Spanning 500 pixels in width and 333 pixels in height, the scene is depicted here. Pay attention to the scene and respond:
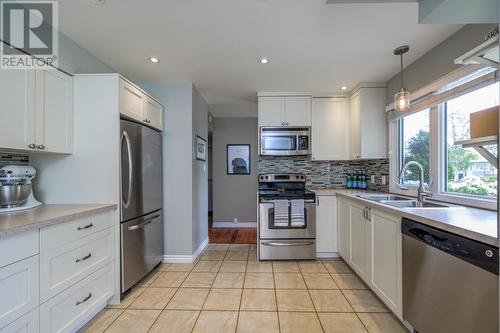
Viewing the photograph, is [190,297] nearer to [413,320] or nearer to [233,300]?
[233,300]

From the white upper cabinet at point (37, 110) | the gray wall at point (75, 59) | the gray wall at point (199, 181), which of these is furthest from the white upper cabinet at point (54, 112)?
the gray wall at point (199, 181)

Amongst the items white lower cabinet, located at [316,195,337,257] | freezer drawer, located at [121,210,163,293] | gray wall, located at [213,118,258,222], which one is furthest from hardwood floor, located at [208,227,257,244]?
freezer drawer, located at [121,210,163,293]

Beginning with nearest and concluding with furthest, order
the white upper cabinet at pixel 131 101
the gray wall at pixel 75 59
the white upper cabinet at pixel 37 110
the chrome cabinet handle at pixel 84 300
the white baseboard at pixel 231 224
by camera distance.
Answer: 1. the white upper cabinet at pixel 37 110
2. the chrome cabinet handle at pixel 84 300
3. the gray wall at pixel 75 59
4. the white upper cabinet at pixel 131 101
5. the white baseboard at pixel 231 224

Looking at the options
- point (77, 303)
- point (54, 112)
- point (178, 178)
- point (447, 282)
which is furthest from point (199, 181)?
point (447, 282)

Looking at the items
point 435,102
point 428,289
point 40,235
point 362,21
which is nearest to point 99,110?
point 40,235

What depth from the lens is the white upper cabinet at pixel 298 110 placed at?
11.1ft

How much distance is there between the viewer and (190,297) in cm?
216

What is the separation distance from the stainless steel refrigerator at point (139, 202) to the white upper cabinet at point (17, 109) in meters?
0.59

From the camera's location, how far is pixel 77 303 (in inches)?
64.3

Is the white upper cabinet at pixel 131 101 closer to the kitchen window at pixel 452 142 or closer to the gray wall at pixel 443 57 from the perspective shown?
the kitchen window at pixel 452 142

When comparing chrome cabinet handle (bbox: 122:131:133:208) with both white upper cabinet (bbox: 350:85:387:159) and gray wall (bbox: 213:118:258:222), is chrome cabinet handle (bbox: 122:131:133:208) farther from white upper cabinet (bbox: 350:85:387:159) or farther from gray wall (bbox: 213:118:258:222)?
gray wall (bbox: 213:118:258:222)

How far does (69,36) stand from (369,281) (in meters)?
3.31

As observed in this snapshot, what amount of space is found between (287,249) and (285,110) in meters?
1.86

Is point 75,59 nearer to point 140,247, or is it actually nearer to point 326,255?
point 140,247
